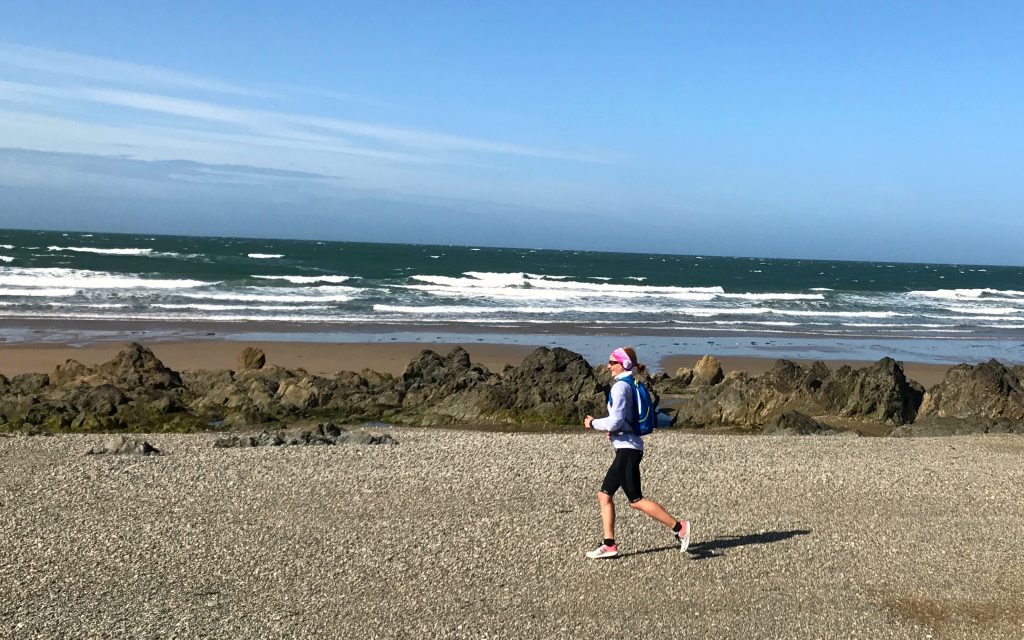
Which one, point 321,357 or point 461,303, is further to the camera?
point 461,303

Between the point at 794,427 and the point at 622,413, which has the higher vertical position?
the point at 622,413

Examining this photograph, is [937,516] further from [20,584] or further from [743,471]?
[20,584]

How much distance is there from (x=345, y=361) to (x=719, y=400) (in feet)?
30.6

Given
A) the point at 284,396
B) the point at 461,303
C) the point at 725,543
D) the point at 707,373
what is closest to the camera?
the point at 725,543

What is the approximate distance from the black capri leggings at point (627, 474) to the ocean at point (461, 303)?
21.4m

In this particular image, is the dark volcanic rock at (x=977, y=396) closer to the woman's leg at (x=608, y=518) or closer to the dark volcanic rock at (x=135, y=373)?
the woman's leg at (x=608, y=518)

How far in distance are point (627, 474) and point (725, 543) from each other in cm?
Answer: 118

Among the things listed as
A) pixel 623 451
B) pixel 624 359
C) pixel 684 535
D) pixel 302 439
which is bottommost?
pixel 302 439

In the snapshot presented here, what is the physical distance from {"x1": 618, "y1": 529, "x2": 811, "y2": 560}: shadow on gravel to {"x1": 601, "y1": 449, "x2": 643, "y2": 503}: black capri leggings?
529mm

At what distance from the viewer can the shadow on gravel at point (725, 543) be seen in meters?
7.27

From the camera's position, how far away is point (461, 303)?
39281 millimetres

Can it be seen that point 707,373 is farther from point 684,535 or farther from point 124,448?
point 684,535

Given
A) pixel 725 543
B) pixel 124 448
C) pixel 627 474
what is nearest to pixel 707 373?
pixel 124 448

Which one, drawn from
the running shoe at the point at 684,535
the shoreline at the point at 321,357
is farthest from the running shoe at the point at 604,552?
the shoreline at the point at 321,357
